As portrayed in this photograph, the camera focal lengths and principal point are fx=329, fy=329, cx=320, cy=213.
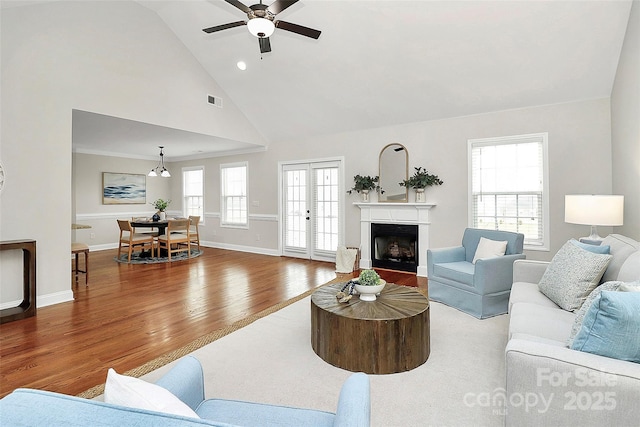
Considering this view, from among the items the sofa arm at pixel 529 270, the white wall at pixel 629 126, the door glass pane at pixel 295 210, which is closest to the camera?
the white wall at pixel 629 126

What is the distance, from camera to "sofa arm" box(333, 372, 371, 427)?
0.96m

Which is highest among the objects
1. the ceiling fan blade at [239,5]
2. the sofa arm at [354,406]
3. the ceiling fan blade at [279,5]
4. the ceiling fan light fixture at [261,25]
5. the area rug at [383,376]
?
the ceiling fan blade at [279,5]

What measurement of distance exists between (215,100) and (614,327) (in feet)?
20.4

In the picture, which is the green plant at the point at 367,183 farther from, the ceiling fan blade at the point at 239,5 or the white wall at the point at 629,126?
the ceiling fan blade at the point at 239,5

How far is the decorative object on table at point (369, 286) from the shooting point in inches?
105

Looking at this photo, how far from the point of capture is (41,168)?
378 centimetres

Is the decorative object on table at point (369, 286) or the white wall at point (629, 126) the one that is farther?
the white wall at point (629, 126)

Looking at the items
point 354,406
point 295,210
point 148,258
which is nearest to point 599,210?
point 354,406

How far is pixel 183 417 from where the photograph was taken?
602mm

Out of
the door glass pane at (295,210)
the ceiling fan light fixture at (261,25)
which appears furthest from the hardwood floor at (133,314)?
the ceiling fan light fixture at (261,25)

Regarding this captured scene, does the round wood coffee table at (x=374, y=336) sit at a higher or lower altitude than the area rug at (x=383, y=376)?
higher

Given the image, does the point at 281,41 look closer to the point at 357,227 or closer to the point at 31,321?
the point at 357,227

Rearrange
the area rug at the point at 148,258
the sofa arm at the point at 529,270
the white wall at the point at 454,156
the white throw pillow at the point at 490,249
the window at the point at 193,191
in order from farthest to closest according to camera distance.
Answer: the window at the point at 193,191 < the area rug at the point at 148,258 < the white wall at the point at 454,156 < the white throw pillow at the point at 490,249 < the sofa arm at the point at 529,270

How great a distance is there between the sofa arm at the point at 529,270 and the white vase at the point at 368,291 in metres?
1.42
